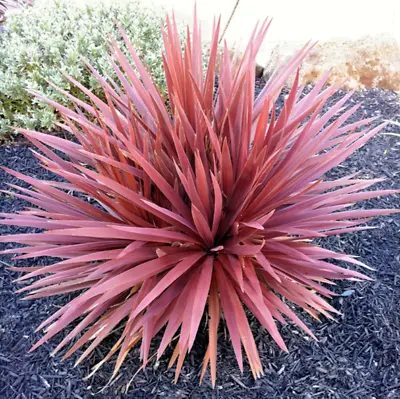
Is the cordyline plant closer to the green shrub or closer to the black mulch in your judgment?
the black mulch

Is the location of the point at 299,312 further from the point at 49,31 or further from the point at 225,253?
the point at 49,31

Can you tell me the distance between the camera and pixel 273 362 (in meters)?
1.89

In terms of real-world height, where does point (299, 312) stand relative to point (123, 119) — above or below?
below

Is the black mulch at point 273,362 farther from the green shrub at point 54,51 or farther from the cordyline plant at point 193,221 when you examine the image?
the green shrub at point 54,51

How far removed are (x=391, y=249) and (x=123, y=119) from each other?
60.6 inches

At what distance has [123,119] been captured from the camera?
201cm

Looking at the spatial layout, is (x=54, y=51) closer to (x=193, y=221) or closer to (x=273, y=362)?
(x=193, y=221)

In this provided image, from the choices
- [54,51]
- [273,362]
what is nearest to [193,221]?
[273,362]

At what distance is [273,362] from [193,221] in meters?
0.74

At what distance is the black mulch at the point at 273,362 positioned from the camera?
71.1 inches

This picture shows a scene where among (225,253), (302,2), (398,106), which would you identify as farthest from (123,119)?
(302,2)

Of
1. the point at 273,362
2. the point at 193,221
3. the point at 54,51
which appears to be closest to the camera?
the point at 193,221

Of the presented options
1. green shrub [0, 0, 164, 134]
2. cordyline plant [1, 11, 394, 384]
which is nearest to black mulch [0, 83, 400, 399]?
cordyline plant [1, 11, 394, 384]

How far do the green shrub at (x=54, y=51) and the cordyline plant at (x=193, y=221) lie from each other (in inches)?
47.5
